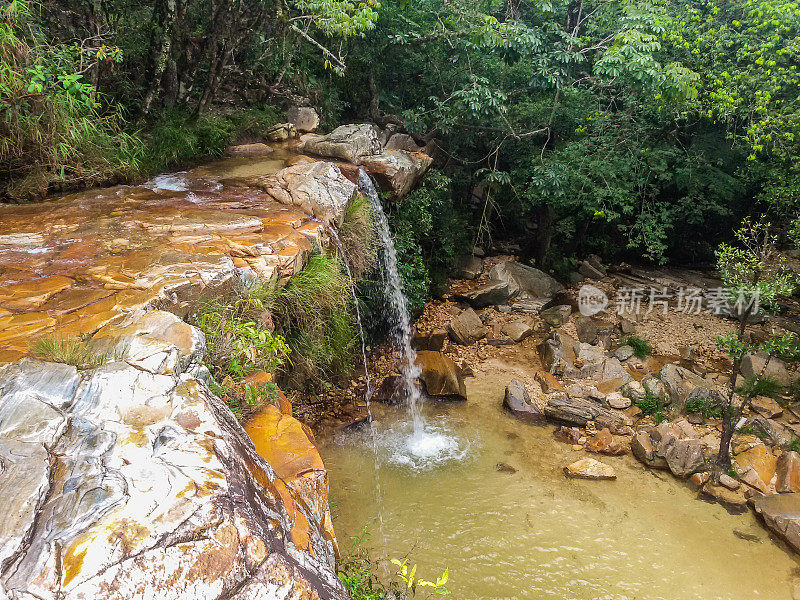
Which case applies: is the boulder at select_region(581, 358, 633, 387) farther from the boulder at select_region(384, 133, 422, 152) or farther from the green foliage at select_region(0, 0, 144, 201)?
the green foliage at select_region(0, 0, 144, 201)

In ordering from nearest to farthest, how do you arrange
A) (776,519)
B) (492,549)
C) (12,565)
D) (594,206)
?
(12,565) → (492,549) → (776,519) → (594,206)

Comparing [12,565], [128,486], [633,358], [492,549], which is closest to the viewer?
[12,565]

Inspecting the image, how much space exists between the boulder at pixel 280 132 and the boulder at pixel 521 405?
4.73 m

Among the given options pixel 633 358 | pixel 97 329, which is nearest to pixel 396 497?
pixel 97 329

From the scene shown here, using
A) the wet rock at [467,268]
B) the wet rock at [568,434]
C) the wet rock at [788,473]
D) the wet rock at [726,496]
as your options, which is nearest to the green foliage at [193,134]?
the wet rock at [467,268]

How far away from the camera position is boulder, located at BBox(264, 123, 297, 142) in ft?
22.9

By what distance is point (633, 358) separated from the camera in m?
7.68

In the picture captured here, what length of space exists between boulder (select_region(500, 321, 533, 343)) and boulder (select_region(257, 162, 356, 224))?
12.7 feet

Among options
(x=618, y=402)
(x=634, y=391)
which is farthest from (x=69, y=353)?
(x=634, y=391)

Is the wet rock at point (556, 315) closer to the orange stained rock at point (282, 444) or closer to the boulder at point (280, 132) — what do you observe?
the boulder at point (280, 132)

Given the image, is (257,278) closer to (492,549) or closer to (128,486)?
(128,486)

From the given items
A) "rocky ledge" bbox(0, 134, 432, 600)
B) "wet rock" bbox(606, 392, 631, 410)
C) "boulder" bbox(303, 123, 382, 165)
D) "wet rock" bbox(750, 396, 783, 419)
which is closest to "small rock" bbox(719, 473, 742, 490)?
"wet rock" bbox(606, 392, 631, 410)

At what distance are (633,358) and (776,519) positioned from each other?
331 centimetres

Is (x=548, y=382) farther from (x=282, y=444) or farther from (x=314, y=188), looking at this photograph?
(x=282, y=444)
